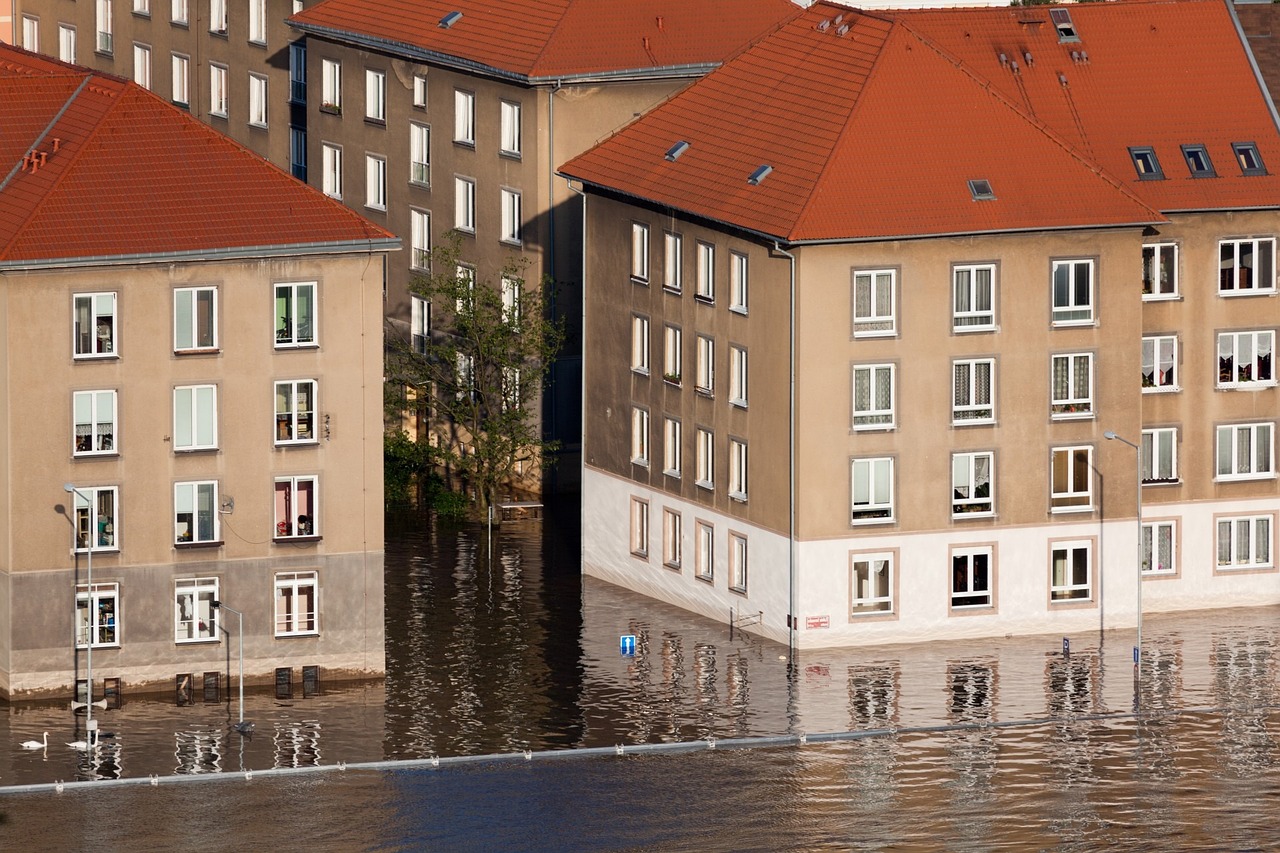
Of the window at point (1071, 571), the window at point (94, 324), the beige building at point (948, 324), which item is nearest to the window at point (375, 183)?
the beige building at point (948, 324)

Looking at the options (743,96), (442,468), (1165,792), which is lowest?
(1165,792)

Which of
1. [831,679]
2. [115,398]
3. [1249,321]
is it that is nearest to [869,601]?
[831,679]

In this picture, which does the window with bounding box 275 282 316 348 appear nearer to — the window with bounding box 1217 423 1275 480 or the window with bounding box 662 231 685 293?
the window with bounding box 662 231 685 293

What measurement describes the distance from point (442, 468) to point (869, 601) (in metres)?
29.8

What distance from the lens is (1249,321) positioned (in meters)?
115

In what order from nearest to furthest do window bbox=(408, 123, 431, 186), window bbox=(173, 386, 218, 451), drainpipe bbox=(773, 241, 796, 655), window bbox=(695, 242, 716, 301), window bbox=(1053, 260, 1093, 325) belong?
window bbox=(173, 386, 218, 451) < drainpipe bbox=(773, 241, 796, 655) < window bbox=(1053, 260, 1093, 325) < window bbox=(695, 242, 716, 301) < window bbox=(408, 123, 431, 186)

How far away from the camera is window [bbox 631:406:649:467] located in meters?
118

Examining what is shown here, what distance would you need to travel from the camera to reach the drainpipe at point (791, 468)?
108m

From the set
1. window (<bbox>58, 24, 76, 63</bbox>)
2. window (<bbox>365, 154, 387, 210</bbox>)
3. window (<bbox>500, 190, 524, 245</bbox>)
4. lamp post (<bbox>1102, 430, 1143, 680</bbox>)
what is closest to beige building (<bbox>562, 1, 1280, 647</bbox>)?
lamp post (<bbox>1102, 430, 1143, 680</bbox>)

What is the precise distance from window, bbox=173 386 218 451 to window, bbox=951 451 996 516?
897 inches

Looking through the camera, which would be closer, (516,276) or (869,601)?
(869,601)

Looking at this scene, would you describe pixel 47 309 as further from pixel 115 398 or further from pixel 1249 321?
pixel 1249 321

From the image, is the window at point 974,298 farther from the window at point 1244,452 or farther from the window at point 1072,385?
the window at point 1244,452

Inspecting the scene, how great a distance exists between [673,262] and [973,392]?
10994mm
